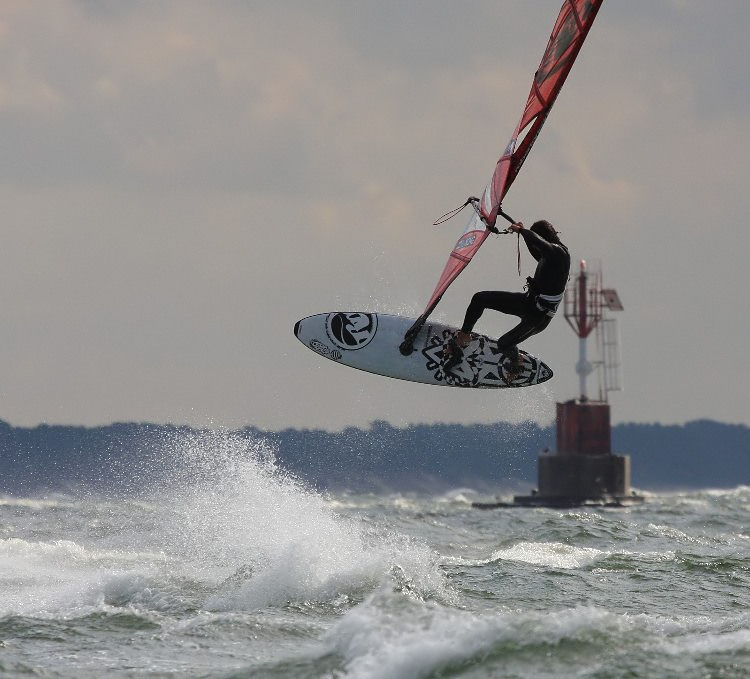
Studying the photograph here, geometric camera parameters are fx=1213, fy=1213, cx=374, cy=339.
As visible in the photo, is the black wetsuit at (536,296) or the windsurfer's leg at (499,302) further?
the windsurfer's leg at (499,302)

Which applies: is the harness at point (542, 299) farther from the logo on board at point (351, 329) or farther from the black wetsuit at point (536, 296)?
the logo on board at point (351, 329)

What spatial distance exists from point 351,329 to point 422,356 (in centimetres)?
118

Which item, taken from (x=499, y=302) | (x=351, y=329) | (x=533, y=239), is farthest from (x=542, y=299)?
(x=351, y=329)

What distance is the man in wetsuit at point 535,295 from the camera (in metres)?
15.9

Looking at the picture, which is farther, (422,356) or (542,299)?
(422,356)

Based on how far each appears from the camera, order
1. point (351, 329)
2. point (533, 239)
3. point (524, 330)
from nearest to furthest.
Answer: point (533, 239), point (524, 330), point (351, 329)

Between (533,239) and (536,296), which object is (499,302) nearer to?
(536,296)

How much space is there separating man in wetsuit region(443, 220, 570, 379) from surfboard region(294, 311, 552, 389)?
399 mm

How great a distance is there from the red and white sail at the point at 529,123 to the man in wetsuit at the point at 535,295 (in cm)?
54

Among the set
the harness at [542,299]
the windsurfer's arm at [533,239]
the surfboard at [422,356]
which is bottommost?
the surfboard at [422,356]

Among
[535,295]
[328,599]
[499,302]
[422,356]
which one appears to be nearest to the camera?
[328,599]

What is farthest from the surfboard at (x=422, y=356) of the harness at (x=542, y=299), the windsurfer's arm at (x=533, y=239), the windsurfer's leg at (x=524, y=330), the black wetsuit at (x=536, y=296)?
the windsurfer's arm at (x=533, y=239)

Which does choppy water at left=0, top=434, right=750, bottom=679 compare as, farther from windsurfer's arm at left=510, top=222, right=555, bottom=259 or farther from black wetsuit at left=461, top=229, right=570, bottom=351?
windsurfer's arm at left=510, top=222, right=555, bottom=259

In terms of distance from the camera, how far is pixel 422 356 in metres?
18.0
